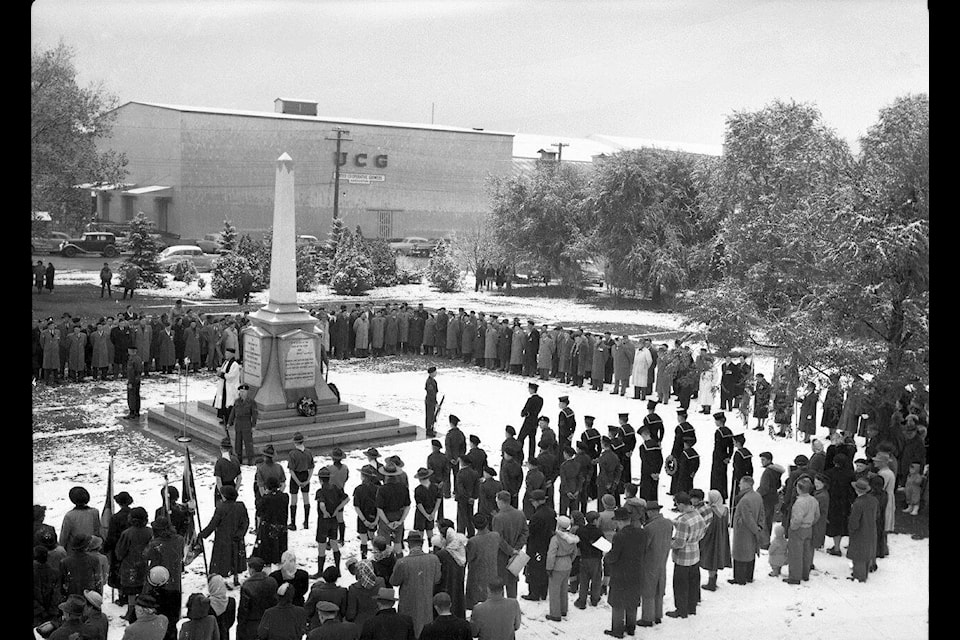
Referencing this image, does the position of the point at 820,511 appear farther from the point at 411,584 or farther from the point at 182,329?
the point at 182,329

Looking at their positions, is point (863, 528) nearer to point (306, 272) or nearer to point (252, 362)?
point (252, 362)

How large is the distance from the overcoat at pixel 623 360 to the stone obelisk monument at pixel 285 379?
581cm

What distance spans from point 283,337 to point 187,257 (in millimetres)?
25291

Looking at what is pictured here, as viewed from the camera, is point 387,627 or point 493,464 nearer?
point 387,627

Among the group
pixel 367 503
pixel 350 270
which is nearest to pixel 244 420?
pixel 367 503

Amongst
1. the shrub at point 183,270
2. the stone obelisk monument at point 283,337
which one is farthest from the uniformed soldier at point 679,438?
the shrub at point 183,270

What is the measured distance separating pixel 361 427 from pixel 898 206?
29.8ft

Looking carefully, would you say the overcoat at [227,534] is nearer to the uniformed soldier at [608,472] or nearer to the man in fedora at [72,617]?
the man in fedora at [72,617]

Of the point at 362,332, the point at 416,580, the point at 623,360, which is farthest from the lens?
the point at 362,332

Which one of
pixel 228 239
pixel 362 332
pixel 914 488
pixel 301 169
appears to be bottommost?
pixel 914 488

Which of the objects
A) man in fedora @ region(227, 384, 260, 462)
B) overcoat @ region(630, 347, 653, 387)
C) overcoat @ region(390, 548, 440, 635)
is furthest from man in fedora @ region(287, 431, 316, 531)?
overcoat @ region(630, 347, 653, 387)

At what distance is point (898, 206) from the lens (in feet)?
40.3

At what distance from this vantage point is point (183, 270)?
3747 cm
